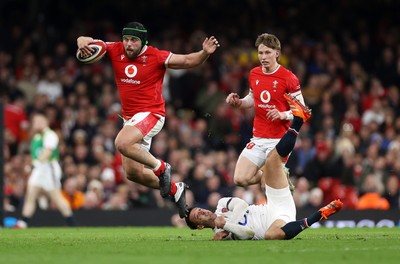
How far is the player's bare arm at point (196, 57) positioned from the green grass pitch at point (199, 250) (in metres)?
2.32

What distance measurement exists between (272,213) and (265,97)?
2789 millimetres

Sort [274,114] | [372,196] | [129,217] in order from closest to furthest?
[274,114], [129,217], [372,196]

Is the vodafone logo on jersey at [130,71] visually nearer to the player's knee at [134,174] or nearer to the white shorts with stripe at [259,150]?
the player's knee at [134,174]

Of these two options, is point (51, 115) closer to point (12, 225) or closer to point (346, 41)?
point (12, 225)

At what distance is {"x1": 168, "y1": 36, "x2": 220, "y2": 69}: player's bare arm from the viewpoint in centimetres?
1400

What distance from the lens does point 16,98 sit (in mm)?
23703

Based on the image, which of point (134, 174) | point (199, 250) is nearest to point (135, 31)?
point (134, 174)

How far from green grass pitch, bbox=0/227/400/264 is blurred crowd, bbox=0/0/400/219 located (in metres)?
7.86

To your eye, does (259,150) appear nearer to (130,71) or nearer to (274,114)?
(274,114)

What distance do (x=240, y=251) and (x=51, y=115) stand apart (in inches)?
500

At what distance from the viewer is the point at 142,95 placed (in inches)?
585

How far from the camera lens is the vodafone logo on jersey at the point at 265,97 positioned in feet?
49.6

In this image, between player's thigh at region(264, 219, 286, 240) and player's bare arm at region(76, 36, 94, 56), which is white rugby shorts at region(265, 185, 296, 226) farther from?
player's bare arm at region(76, 36, 94, 56)

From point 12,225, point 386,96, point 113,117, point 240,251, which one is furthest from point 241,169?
point 386,96
